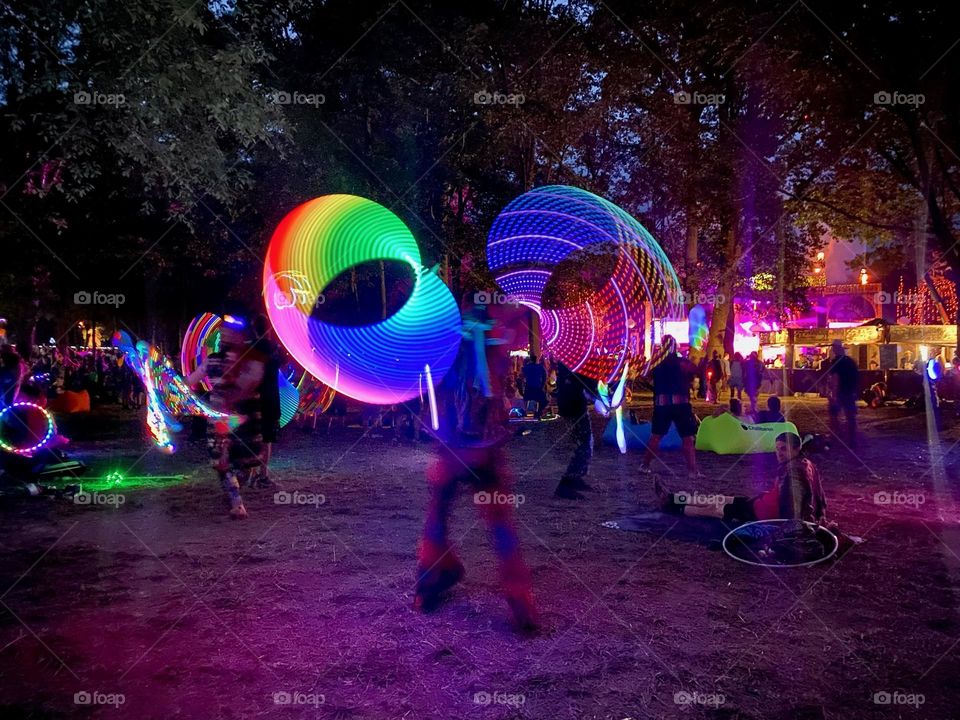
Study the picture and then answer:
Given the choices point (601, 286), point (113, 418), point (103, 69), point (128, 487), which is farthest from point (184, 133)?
point (601, 286)

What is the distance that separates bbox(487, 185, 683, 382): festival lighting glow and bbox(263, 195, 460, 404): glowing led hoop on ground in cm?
348

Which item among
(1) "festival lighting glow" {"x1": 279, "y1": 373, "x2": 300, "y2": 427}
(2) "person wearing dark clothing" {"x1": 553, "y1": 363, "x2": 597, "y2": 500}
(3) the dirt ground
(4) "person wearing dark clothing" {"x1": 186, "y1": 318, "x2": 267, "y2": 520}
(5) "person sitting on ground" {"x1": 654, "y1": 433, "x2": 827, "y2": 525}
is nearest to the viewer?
(3) the dirt ground

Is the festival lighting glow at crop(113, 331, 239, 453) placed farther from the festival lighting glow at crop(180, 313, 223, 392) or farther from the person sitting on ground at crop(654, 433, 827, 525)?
the person sitting on ground at crop(654, 433, 827, 525)

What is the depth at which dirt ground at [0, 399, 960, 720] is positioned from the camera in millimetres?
3934

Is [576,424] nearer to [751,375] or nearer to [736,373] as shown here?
[751,375]

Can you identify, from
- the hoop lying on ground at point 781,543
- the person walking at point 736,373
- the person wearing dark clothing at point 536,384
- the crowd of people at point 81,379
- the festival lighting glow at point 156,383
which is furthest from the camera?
the person walking at point 736,373

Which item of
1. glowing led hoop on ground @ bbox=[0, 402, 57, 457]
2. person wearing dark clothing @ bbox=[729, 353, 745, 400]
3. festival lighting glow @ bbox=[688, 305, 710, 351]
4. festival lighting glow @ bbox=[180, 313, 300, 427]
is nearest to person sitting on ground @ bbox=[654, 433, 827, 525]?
glowing led hoop on ground @ bbox=[0, 402, 57, 457]

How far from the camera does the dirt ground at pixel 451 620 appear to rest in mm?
3934

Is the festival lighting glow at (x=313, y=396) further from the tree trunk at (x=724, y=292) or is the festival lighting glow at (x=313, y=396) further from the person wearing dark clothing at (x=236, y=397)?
the tree trunk at (x=724, y=292)

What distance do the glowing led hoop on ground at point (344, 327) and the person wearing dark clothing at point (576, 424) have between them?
8408 millimetres

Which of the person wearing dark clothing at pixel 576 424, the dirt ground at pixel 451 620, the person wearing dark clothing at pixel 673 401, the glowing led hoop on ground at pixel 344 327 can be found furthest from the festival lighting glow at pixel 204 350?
the person wearing dark clothing at pixel 673 401

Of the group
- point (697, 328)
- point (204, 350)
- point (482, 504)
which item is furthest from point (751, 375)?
point (482, 504)

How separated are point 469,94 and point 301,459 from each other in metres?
14.5

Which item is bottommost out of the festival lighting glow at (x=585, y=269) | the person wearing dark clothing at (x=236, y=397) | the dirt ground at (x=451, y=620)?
the dirt ground at (x=451, y=620)
